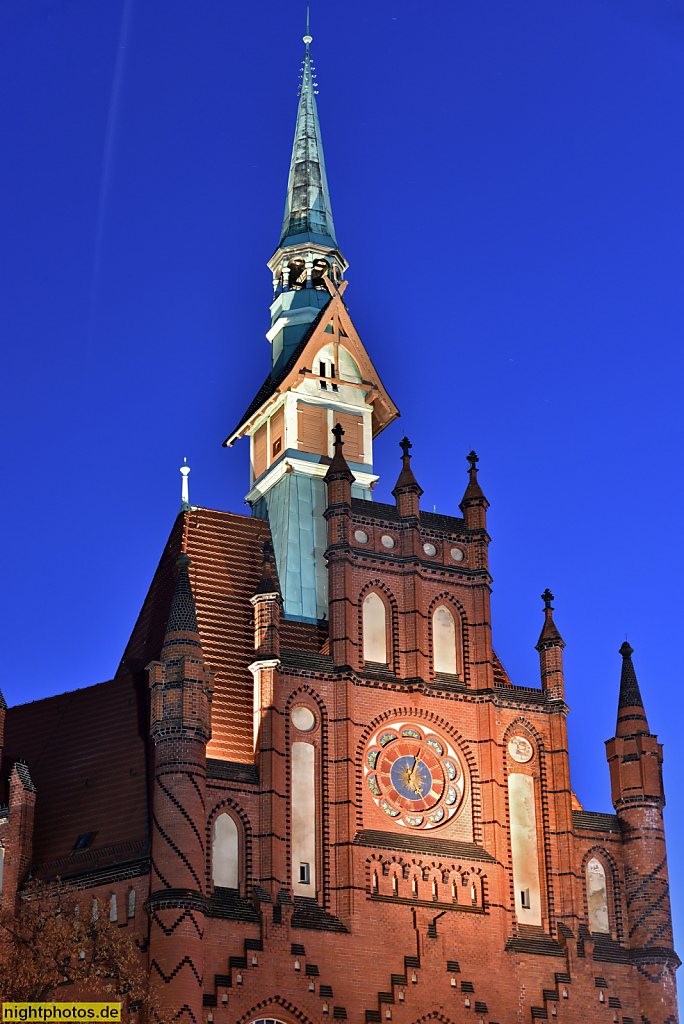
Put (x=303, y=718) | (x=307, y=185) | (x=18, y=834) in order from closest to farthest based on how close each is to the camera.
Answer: (x=18, y=834)
(x=303, y=718)
(x=307, y=185)

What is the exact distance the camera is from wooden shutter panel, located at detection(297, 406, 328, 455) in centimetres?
8131

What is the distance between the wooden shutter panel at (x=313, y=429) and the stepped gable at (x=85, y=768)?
15.4 metres

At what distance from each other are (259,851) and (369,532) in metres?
14.5

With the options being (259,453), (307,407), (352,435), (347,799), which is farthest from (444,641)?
(259,453)

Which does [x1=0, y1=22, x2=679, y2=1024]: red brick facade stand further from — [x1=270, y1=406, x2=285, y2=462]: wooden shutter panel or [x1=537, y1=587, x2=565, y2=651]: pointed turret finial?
[x1=270, y1=406, x2=285, y2=462]: wooden shutter panel

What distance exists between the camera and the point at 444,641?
72.8 m

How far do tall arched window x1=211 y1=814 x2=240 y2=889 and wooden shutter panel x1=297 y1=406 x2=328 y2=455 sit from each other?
70.0 feet

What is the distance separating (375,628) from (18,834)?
16.0 m

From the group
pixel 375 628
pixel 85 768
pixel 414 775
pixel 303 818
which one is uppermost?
pixel 375 628

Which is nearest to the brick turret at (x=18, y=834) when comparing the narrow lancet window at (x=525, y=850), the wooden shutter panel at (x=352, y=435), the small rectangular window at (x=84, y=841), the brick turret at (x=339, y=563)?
the small rectangular window at (x=84, y=841)

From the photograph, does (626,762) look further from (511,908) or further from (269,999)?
(269,999)

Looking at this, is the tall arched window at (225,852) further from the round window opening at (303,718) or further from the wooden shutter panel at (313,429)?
the wooden shutter panel at (313,429)

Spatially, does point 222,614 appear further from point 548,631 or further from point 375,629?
point 548,631

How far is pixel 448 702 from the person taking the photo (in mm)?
71188
